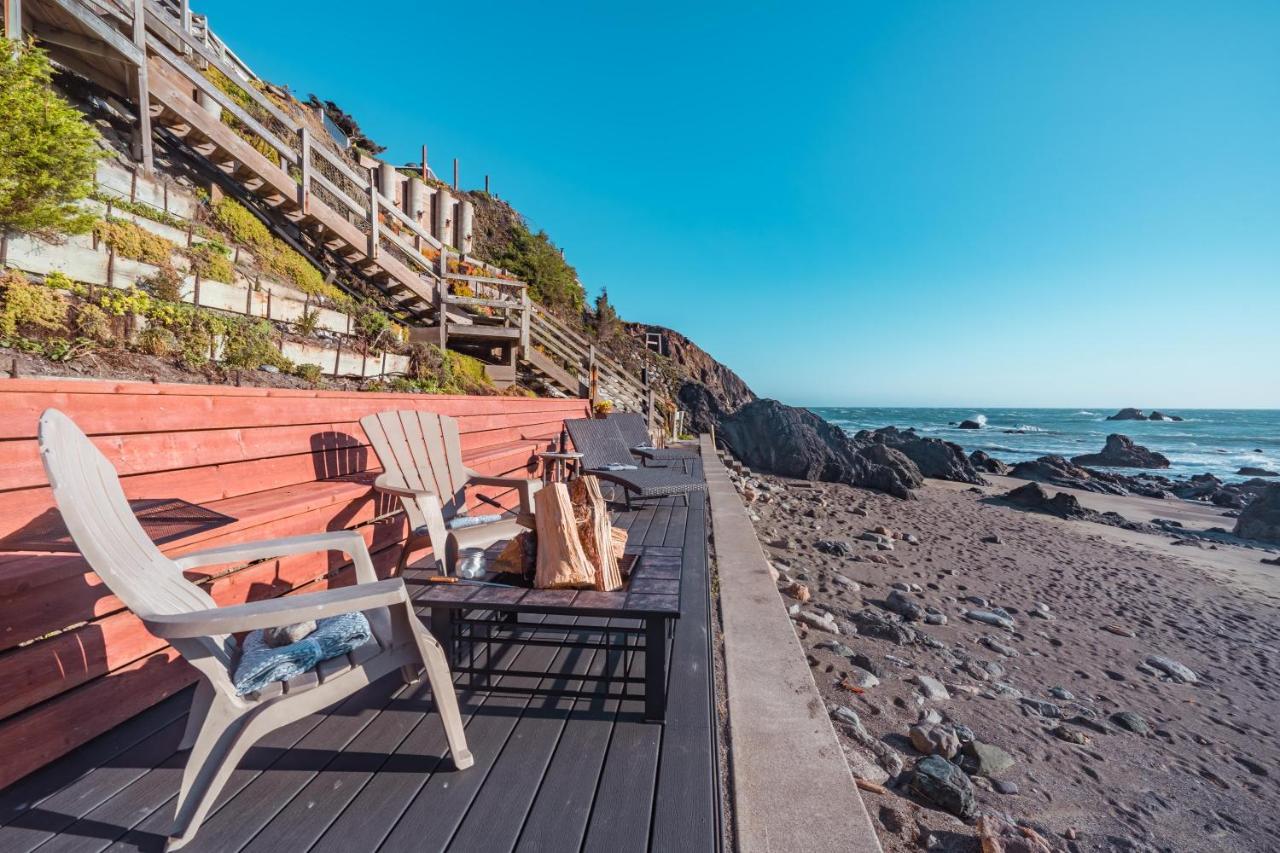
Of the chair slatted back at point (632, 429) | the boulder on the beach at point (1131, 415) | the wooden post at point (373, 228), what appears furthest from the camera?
the boulder on the beach at point (1131, 415)

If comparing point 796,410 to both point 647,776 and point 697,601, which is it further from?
point 647,776

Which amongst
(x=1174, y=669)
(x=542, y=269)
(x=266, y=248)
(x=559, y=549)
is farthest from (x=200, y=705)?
(x=542, y=269)

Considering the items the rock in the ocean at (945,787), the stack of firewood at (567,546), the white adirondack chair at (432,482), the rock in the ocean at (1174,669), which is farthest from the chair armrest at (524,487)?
the rock in the ocean at (1174,669)

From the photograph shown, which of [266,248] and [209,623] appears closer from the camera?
[209,623]

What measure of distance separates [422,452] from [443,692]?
1734mm

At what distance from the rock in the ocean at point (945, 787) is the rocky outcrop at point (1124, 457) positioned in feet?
84.0

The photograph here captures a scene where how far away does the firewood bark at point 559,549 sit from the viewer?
1.84 metres

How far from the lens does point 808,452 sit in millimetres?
11922

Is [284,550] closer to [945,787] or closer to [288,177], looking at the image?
[945,787]

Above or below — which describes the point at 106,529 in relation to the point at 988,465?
above

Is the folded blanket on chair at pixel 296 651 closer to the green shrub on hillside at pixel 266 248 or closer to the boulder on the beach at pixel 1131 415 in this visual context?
the green shrub on hillside at pixel 266 248

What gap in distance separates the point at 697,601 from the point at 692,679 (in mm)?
660

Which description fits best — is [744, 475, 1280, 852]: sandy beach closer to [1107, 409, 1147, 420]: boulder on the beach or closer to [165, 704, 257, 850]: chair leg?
[165, 704, 257, 850]: chair leg

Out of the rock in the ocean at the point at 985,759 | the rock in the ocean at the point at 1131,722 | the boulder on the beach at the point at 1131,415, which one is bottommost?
the rock in the ocean at the point at 1131,722
